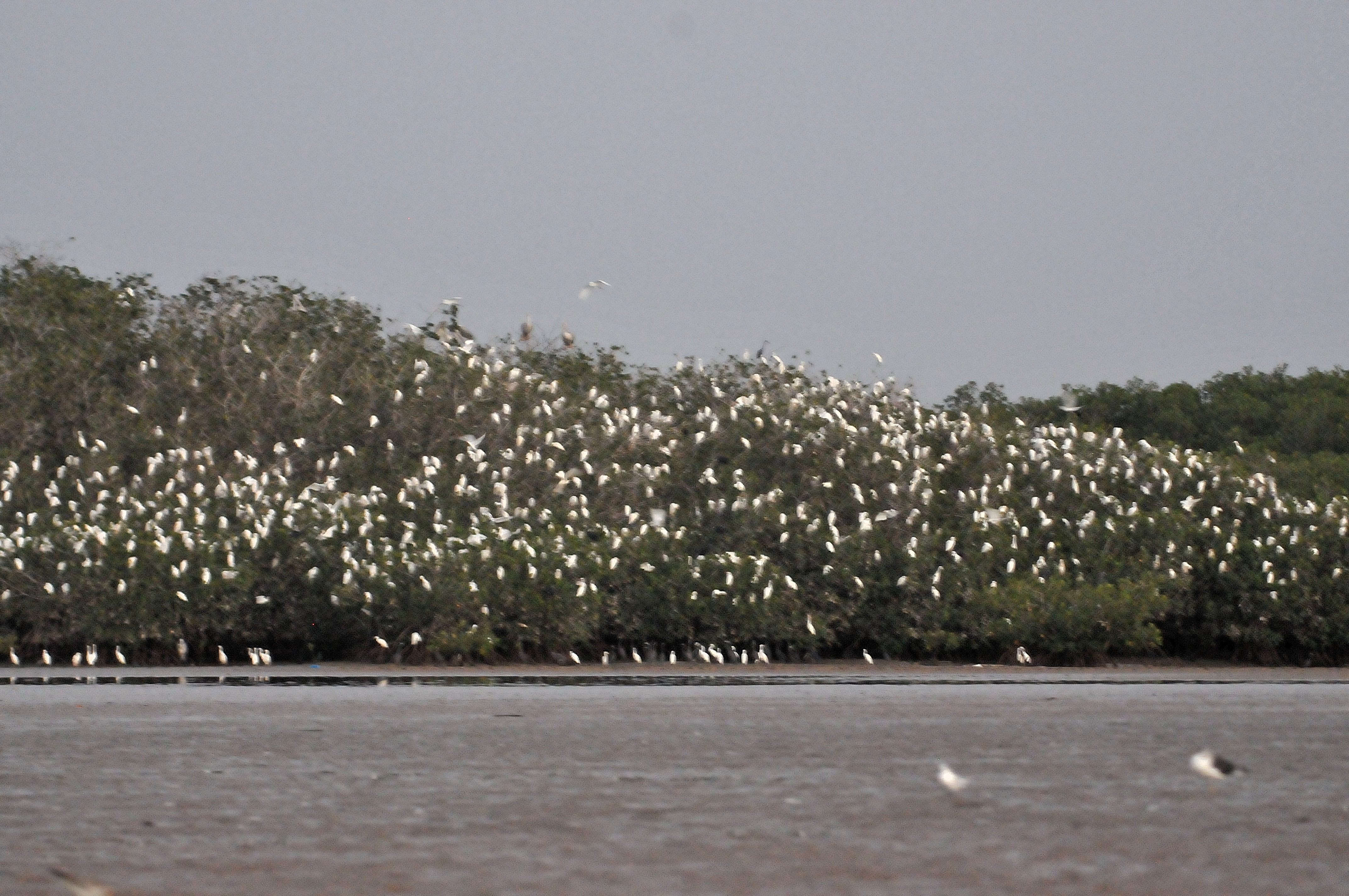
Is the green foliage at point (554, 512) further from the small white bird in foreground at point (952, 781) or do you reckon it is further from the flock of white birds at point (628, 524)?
the small white bird in foreground at point (952, 781)

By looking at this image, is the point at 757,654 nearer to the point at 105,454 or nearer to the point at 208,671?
the point at 208,671

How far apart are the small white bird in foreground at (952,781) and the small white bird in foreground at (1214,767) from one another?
883 millimetres

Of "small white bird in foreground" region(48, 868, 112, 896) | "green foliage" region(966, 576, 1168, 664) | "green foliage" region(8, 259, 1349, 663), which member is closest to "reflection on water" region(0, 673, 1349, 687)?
"green foliage" region(8, 259, 1349, 663)

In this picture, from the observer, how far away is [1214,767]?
24.1 feet

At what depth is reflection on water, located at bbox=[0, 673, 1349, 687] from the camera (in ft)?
54.0

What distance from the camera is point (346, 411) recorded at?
26938mm

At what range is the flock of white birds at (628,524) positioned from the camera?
69.8ft

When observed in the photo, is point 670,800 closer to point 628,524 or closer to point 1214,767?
point 1214,767

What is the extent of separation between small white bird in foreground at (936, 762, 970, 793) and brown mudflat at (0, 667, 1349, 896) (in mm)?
60

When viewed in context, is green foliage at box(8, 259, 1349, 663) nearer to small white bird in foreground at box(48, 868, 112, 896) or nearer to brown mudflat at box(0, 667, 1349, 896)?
brown mudflat at box(0, 667, 1349, 896)

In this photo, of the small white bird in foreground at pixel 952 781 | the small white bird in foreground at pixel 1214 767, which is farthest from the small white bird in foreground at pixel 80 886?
the small white bird in foreground at pixel 1214 767

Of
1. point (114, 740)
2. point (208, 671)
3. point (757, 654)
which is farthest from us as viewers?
point (757, 654)

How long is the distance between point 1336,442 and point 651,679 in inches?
1429

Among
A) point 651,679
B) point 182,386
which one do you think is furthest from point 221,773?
point 182,386
